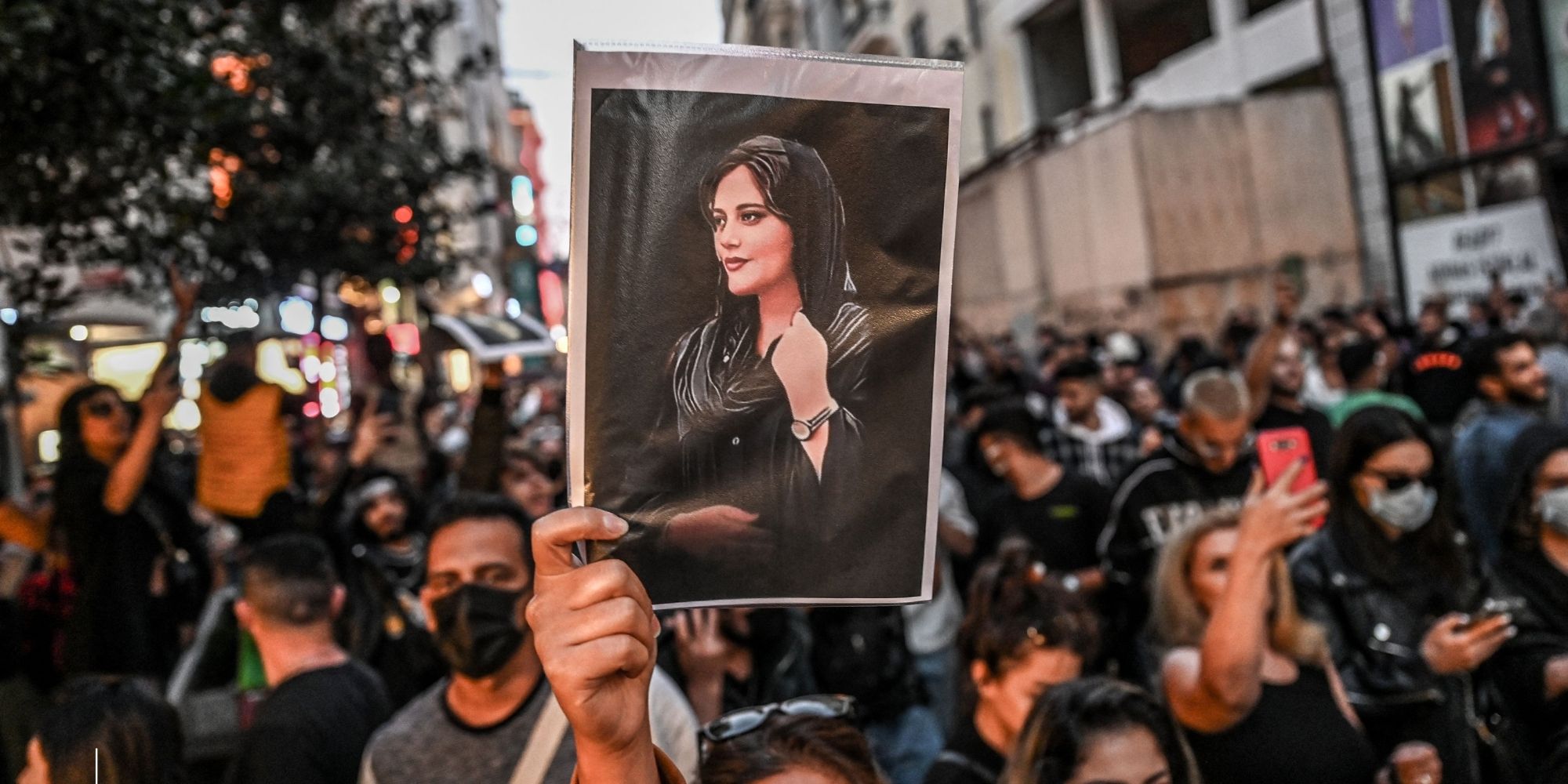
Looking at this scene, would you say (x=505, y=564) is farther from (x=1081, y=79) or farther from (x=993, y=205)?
(x=1081, y=79)

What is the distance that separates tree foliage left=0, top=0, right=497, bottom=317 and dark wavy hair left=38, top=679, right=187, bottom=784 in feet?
10.8

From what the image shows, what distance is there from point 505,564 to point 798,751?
1.19 metres

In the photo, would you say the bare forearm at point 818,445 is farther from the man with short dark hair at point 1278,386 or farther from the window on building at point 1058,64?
the window on building at point 1058,64

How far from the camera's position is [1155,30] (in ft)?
92.0

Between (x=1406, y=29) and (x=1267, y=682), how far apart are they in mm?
16664

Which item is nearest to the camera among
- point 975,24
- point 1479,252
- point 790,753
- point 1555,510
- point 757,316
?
point 757,316

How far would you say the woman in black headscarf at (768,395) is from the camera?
182 cm

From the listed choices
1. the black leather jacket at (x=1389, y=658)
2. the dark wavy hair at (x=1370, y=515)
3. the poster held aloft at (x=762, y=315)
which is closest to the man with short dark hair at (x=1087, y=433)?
the dark wavy hair at (x=1370, y=515)

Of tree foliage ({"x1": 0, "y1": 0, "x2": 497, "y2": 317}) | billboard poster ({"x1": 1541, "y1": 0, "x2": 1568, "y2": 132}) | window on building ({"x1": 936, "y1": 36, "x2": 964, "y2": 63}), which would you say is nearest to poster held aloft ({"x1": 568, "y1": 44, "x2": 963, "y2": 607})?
tree foliage ({"x1": 0, "y1": 0, "x2": 497, "y2": 317})

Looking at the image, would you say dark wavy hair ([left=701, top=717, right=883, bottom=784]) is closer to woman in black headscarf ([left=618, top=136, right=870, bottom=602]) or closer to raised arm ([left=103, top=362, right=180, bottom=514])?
woman in black headscarf ([left=618, top=136, right=870, bottom=602])

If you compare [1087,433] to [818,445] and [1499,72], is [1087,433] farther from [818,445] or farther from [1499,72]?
[1499,72]

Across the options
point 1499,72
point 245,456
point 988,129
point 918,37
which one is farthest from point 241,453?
point 918,37

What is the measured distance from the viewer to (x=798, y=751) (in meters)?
2.51

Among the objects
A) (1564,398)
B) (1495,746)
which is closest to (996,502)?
(1495,746)
